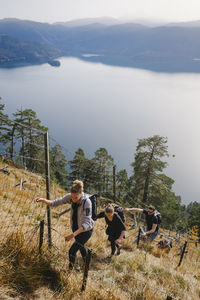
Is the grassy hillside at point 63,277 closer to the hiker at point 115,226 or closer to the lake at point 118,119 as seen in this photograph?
the hiker at point 115,226

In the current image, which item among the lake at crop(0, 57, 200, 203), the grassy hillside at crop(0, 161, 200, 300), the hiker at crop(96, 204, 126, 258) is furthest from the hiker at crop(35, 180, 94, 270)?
the lake at crop(0, 57, 200, 203)

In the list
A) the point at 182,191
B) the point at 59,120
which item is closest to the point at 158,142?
the point at 182,191

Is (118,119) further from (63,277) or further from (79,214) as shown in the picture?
(63,277)

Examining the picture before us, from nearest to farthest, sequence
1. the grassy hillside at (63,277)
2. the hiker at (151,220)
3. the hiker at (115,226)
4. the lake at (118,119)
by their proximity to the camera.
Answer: the grassy hillside at (63,277), the hiker at (115,226), the hiker at (151,220), the lake at (118,119)

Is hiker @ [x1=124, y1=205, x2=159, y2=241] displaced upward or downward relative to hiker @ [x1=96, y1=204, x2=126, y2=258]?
downward

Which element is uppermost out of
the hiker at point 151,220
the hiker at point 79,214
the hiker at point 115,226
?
the hiker at point 79,214

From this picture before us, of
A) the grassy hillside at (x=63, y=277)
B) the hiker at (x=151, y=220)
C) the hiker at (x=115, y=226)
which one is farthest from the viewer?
the hiker at (x=151, y=220)

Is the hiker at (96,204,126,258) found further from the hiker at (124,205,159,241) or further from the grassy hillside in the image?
the hiker at (124,205,159,241)

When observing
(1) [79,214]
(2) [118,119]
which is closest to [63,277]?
(1) [79,214]

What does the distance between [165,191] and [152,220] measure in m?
18.4

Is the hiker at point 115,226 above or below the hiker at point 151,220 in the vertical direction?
above

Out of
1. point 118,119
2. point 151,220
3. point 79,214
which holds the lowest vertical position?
point 151,220

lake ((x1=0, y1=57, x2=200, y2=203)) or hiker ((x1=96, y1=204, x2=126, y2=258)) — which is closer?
hiker ((x1=96, y1=204, x2=126, y2=258))

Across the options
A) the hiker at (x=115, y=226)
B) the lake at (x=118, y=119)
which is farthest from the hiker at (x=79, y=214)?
the lake at (x=118, y=119)
